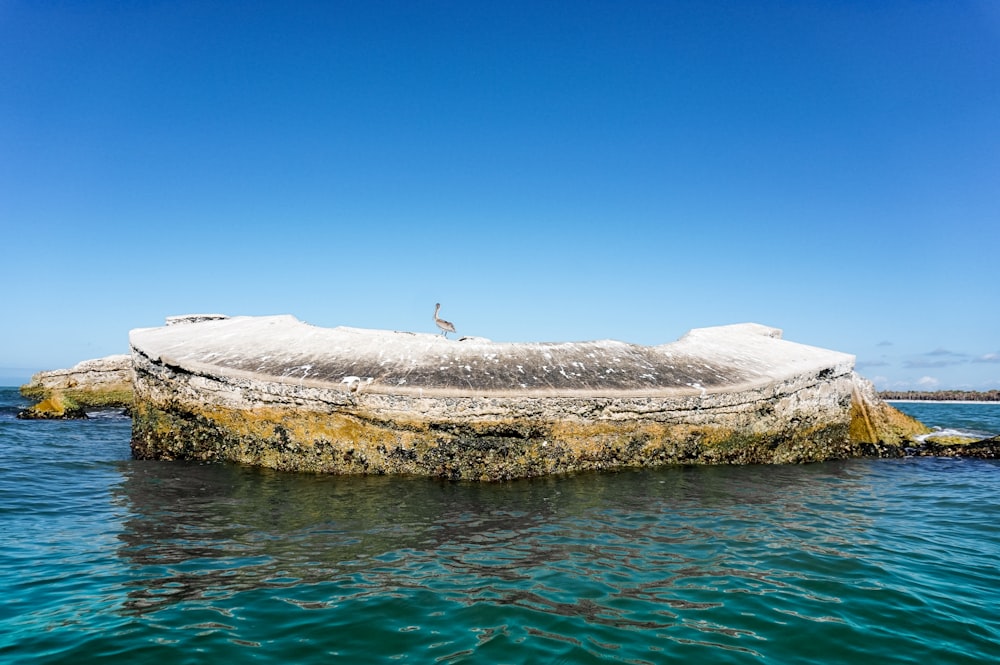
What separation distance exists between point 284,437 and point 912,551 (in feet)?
22.3

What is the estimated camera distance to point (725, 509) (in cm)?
620

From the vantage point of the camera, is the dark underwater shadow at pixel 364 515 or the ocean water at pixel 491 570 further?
the dark underwater shadow at pixel 364 515

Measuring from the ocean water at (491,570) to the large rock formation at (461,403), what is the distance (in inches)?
15.3

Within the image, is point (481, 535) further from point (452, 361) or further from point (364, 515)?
point (452, 361)

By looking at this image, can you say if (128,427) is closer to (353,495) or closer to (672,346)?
(353,495)

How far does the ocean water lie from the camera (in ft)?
11.0

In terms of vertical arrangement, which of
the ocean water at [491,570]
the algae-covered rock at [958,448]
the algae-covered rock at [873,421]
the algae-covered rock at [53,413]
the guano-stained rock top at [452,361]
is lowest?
the ocean water at [491,570]

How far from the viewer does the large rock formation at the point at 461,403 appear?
23.6 feet

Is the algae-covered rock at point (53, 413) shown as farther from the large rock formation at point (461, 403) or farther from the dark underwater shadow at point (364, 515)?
the dark underwater shadow at point (364, 515)

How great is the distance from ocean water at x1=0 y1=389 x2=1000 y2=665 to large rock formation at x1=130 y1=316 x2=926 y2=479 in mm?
389

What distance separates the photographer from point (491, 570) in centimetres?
443

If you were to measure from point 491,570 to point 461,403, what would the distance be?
9.23 ft

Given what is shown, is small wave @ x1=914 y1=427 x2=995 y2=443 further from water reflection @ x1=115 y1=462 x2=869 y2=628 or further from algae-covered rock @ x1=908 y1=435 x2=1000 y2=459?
water reflection @ x1=115 y1=462 x2=869 y2=628

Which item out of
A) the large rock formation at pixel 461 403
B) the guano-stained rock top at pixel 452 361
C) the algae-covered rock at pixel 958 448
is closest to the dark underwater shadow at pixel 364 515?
the large rock formation at pixel 461 403
